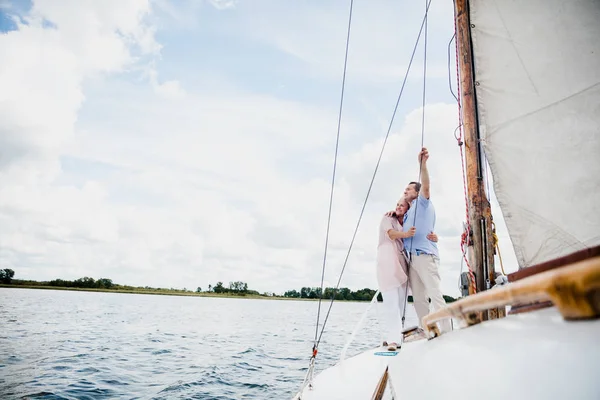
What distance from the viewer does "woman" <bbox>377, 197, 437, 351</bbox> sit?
14.8 feet

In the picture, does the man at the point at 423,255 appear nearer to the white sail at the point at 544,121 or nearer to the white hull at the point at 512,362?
the white sail at the point at 544,121

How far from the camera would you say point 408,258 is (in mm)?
4691

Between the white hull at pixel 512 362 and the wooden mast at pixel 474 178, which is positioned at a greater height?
the wooden mast at pixel 474 178

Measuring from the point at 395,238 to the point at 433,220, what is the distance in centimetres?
54

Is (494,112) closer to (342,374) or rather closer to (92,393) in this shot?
(342,374)

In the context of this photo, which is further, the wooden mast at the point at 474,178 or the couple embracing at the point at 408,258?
the couple embracing at the point at 408,258

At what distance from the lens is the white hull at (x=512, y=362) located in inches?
30.6

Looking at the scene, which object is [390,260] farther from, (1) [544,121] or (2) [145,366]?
(2) [145,366]

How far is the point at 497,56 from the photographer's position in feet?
9.66

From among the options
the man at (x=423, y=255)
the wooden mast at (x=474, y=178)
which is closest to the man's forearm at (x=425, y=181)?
the man at (x=423, y=255)

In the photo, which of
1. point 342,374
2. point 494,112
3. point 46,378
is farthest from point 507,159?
point 46,378

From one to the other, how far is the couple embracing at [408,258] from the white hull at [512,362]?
108 inches

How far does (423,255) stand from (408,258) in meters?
0.33

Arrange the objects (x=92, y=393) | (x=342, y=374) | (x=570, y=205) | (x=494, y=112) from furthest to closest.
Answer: (x=92, y=393) → (x=342, y=374) → (x=494, y=112) → (x=570, y=205)
